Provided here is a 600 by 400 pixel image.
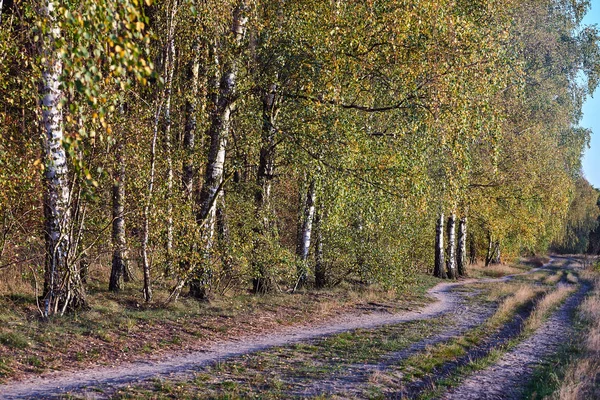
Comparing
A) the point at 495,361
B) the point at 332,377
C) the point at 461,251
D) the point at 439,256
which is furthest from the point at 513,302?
the point at 461,251

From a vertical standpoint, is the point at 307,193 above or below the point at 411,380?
above

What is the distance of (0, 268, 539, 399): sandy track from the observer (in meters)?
8.59

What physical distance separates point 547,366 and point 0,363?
1087 centimetres

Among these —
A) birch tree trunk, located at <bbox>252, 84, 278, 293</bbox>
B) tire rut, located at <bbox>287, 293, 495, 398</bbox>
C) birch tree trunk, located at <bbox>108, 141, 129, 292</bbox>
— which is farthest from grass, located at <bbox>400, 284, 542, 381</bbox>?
birch tree trunk, located at <bbox>108, 141, 129, 292</bbox>

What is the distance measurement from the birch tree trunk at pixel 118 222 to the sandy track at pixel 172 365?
3659 millimetres

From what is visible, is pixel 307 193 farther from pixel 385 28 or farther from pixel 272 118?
pixel 385 28

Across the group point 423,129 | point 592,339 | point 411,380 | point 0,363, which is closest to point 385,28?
point 423,129

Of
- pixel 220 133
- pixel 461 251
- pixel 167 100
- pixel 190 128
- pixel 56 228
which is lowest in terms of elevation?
pixel 461 251

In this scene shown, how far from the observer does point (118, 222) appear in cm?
1479

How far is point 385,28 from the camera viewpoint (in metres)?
14.0

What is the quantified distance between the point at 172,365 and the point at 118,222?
219 inches

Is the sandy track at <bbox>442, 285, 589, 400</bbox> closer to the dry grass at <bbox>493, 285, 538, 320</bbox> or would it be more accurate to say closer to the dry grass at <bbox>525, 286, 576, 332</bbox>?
the dry grass at <bbox>525, 286, 576, 332</bbox>

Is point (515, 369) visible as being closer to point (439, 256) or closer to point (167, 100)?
point (167, 100)

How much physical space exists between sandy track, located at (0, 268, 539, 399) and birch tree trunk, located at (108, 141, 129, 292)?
366cm
